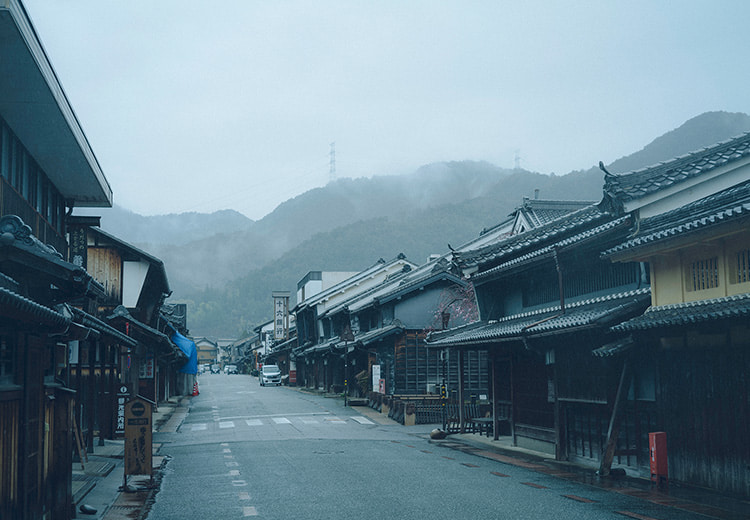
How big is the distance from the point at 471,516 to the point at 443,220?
108498 mm

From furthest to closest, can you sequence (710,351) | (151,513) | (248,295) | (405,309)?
(248,295)
(405,309)
(710,351)
(151,513)

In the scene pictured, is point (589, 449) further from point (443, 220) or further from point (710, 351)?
point (443, 220)

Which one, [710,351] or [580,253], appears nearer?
[710,351]

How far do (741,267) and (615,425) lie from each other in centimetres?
479

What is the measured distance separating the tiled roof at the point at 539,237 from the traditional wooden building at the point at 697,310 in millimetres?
2991

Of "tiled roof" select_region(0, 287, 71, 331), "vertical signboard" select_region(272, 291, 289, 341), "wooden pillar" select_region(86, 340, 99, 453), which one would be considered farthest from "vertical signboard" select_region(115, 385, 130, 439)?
"vertical signboard" select_region(272, 291, 289, 341)

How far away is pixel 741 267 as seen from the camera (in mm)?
12672

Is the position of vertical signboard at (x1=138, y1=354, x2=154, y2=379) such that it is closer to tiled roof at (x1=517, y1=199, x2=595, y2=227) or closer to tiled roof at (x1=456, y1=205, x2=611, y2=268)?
tiled roof at (x1=456, y1=205, x2=611, y2=268)

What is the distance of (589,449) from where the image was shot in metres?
18.1

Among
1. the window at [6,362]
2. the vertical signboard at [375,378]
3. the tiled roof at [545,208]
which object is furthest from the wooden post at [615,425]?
the vertical signboard at [375,378]

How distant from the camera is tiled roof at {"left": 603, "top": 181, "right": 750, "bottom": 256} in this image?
39.2 feet

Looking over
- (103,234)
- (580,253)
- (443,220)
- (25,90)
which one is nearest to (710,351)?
(580,253)

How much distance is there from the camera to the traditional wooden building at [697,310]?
12.7 meters

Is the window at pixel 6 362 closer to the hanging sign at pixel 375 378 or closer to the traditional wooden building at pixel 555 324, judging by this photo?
the traditional wooden building at pixel 555 324
